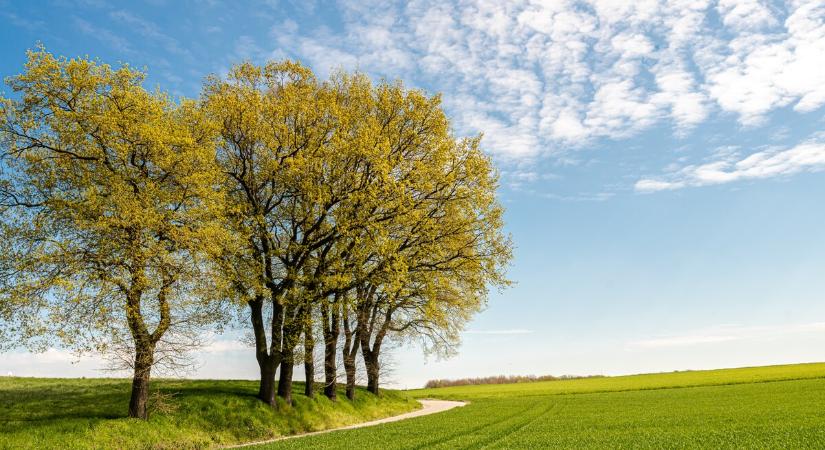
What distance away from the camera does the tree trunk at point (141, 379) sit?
27.6 m

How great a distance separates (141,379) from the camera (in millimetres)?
28047

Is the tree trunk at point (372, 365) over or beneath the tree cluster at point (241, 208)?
beneath

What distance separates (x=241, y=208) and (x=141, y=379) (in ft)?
36.1

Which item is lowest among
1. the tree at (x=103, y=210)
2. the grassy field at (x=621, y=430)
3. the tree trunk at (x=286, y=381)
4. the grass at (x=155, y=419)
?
the grassy field at (x=621, y=430)

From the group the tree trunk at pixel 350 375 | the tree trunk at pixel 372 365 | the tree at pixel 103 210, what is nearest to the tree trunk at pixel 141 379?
the tree at pixel 103 210

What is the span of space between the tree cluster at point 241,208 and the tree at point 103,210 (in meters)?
0.08

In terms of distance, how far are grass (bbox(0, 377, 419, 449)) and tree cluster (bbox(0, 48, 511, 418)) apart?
143 cm

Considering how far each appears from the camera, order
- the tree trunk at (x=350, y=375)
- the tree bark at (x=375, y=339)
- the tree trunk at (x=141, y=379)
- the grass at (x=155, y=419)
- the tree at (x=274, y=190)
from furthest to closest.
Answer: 1. the tree bark at (x=375, y=339)
2. the tree trunk at (x=350, y=375)
3. the tree at (x=274, y=190)
4. the tree trunk at (x=141, y=379)
5. the grass at (x=155, y=419)

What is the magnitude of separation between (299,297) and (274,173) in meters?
7.53

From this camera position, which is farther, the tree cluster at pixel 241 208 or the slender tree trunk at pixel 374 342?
the slender tree trunk at pixel 374 342

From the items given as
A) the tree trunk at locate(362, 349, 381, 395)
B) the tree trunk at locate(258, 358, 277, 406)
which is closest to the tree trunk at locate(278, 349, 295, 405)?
the tree trunk at locate(258, 358, 277, 406)

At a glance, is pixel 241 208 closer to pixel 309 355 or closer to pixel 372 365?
pixel 309 355

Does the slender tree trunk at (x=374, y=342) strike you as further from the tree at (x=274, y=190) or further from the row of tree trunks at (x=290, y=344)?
the tree at (x=274, y=190)

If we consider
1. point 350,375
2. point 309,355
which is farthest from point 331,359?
point 309,355
